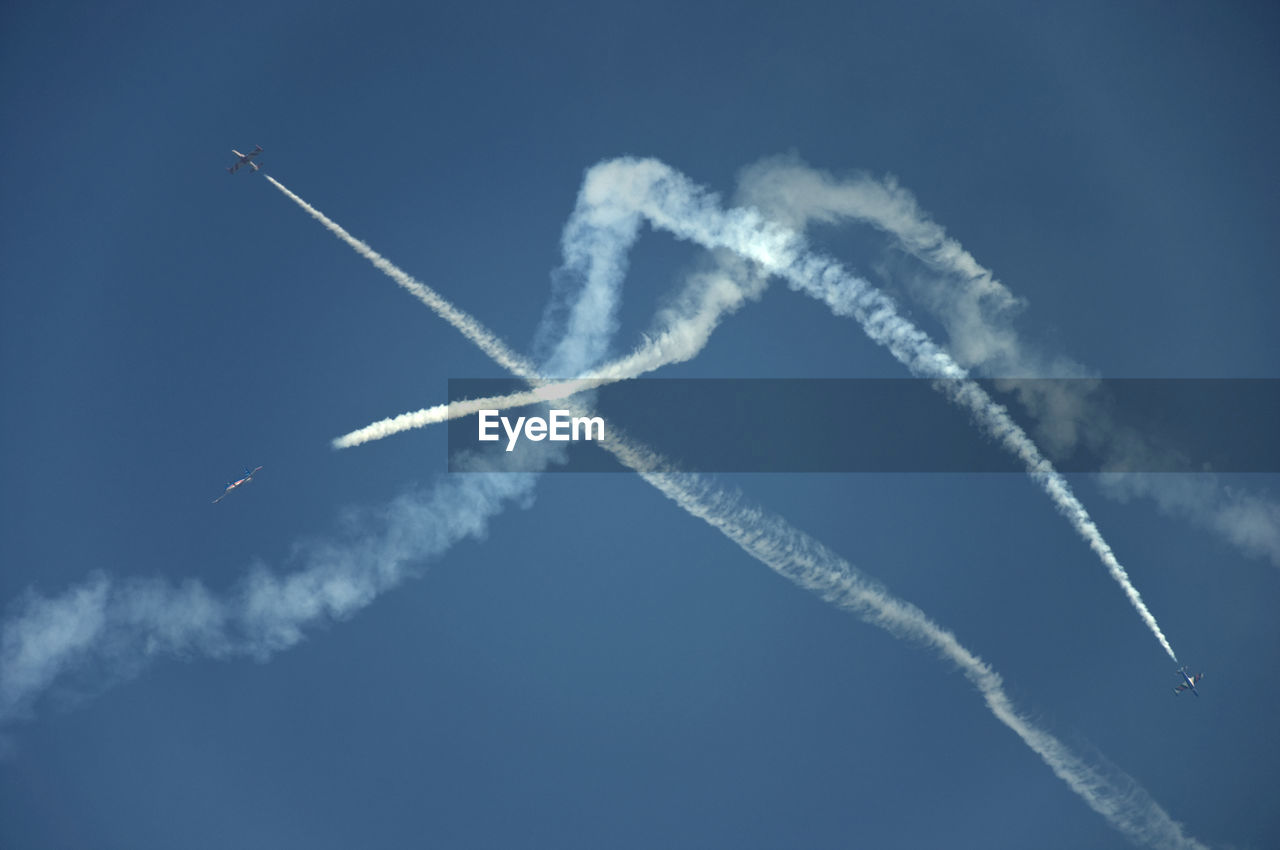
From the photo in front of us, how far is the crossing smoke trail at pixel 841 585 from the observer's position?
3766 cm

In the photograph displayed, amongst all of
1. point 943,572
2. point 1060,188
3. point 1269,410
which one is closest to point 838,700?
point 943,572

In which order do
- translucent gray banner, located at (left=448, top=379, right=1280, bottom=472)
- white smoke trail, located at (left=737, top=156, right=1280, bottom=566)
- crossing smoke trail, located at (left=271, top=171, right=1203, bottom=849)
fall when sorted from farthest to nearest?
translucent gray banner, located at (left=448, top=379, right=1280, bottom=472)
white smoke trail, located at (left=737, top=156, right=1280, bottom=566)
crossing smoke trail, located at (left=271, top=171, right=1203, bottom=849)

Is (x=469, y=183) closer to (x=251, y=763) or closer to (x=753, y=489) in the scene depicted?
(x=753, y=489)

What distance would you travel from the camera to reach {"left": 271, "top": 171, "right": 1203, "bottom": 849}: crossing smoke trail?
37656mm

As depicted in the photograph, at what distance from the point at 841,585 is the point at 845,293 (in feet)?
45.9

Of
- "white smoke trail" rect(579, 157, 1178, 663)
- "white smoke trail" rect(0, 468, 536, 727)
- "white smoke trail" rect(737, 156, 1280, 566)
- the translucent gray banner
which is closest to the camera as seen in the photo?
"white smoke trail" rect(579, 157, 1178, 663)

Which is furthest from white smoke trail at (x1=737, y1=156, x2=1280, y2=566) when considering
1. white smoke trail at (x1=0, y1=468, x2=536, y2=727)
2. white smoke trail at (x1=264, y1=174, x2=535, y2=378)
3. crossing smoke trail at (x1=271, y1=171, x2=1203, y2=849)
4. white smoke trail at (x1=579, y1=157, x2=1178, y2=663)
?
white smoke trail at (x1=0, y1=468, x2=536, y2=727)

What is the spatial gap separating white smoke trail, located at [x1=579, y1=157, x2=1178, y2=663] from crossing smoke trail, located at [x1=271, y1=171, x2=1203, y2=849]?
4.65 metres

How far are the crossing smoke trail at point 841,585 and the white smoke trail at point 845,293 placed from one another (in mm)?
4652

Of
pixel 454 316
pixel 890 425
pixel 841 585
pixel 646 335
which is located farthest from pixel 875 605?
pixel 454 316

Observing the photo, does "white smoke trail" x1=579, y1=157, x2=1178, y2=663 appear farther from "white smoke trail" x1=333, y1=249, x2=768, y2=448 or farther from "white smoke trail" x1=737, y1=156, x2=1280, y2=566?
"white smoke trail" x1=737, y1=156, x2=1280, y2=566

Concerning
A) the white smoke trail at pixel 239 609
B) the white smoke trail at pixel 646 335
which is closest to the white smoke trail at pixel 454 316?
the white smoke trail at pixel 646 335

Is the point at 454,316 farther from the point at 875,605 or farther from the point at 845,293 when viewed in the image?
the point at 875,605

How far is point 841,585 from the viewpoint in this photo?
126 feet
